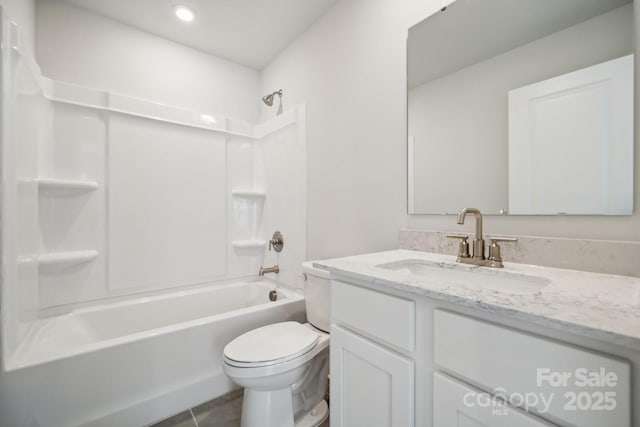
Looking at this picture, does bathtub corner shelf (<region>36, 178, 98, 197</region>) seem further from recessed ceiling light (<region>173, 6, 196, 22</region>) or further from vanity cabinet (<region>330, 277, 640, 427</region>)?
vanity cabinet (<region>330, 277, 640, 427</region>)

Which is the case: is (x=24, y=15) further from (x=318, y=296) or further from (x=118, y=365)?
(x=318, y=296)

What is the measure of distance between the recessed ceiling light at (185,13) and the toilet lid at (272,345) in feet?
7.20

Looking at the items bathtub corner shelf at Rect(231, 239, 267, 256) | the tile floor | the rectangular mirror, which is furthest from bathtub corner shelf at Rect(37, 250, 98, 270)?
the rectangular mirror

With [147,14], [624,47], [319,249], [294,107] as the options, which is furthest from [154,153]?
[624,47]

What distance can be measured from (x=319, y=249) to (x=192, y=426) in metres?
1.22

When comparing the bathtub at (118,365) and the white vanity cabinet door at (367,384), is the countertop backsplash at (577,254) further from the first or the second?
the bathtub at (118,365)

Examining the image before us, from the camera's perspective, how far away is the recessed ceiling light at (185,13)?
187cm

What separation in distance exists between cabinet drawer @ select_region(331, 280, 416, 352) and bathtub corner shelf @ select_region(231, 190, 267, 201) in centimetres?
167

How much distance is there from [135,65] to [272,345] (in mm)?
2289

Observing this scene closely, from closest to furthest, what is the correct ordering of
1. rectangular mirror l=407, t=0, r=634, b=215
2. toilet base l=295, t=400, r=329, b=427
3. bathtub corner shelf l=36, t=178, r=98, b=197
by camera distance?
rectangular mirror l=407, t=0, r=634, b=215, toilet base l=295, t=400, r=329, b=427, bathtub corner shelf l=36, t=178, r=98, b=197

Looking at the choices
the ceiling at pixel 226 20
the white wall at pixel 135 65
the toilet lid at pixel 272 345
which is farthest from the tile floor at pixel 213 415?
the ceiling at pixel 226 20

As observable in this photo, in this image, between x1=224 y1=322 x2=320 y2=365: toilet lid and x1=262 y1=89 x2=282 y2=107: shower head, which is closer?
x1=224 y1=322 x2=320 y2=365: toilet lid

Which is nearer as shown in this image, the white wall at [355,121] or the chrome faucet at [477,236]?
the chrome faucet at [477,236]

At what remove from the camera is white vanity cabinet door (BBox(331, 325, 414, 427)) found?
767 millimetres
